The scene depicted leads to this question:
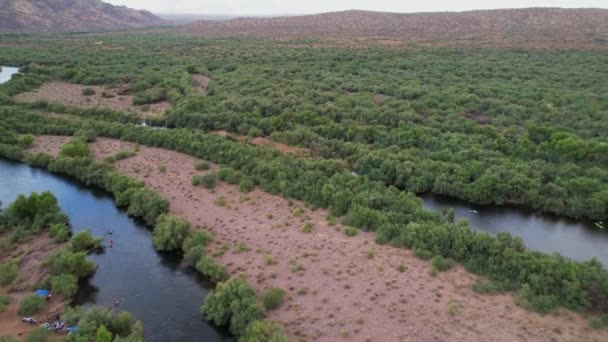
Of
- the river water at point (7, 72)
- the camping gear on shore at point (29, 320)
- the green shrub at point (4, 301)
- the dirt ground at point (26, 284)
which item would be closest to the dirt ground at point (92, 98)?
the river water at point (7, 72)

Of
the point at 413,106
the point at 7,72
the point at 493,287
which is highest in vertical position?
the point at 413,106

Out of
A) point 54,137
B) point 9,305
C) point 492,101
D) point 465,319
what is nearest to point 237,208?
point 9,305

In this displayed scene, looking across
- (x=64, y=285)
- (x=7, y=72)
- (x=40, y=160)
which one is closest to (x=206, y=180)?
(x=64, y=285)

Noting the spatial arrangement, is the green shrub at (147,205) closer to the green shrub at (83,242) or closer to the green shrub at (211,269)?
the green shrub at (83,242)

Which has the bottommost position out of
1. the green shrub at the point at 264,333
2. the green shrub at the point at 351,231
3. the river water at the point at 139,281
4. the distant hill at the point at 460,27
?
the river water at the point at 139,281

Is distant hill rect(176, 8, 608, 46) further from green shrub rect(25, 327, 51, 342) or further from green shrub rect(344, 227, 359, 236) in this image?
green shrub rect(25, 327, 51, 342)

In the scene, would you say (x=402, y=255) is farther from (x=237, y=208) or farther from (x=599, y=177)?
(x=599, y=177)

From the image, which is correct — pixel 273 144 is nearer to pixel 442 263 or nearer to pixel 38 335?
pixel 442 263
